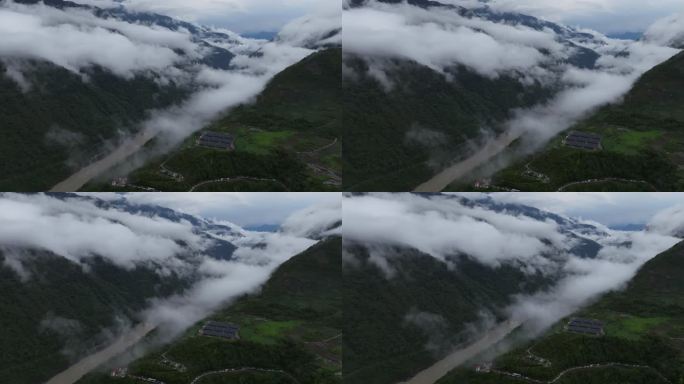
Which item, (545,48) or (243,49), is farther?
(545,48)

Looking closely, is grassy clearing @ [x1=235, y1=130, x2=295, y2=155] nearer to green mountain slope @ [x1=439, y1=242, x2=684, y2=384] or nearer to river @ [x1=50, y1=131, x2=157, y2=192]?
river @ [x1=50, y1=131, x2=157, y2=192]

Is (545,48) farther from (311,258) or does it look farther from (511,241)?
(311,258)

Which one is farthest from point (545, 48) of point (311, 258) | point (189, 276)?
point (189, 276)

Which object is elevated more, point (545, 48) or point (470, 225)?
point (545, 48)

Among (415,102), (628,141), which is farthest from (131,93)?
(628,141)

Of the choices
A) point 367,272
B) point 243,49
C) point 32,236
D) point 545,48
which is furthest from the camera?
point 545,48

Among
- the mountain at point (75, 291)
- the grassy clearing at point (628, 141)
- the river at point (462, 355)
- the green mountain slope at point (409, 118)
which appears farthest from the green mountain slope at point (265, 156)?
the grassy clearing at point (628, 141)

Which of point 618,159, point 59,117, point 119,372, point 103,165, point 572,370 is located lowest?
point 572,370

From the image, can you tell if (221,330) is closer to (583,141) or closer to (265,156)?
(265,156)
